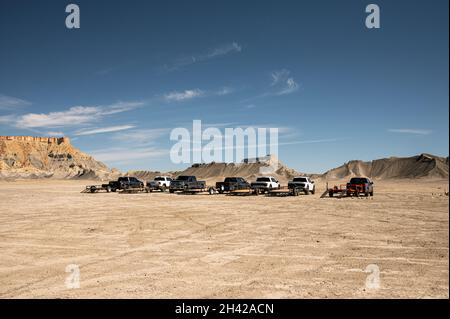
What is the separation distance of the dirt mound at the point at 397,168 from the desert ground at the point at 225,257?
98888mm

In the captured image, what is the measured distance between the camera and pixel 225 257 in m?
10.2

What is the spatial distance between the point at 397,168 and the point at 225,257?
389ft

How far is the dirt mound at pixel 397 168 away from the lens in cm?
10481

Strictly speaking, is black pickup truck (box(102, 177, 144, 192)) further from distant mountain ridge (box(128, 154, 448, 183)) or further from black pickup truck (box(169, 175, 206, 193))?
distant mountain ridge (box(128, 154, 448, 183))

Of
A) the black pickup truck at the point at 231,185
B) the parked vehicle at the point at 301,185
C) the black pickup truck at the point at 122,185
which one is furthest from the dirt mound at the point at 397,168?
the black pickup truck at the point at 122,185

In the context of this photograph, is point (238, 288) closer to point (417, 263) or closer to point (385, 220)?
point (417, 263)

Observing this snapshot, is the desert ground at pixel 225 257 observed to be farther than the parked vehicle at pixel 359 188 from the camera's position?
No

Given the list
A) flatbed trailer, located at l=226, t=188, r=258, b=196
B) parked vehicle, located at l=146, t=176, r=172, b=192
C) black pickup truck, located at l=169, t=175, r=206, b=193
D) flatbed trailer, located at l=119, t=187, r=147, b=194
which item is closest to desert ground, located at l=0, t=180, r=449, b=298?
flatbed trailer, located at l=226, t=188, r=258, b=196

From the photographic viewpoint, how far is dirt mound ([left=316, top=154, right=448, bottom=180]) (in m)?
105

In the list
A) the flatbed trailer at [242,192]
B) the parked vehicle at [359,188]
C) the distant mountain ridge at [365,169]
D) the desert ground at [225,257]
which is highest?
the distant mountain ridge at [365,169]

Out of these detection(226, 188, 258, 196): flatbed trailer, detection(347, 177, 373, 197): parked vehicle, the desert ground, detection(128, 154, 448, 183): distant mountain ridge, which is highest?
detection(128, 154, 448, 183): distant mountain ridge

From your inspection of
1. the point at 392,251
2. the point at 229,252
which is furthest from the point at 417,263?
the point at 229,252

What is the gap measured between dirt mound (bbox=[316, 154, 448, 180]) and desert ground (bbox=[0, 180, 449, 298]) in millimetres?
98888

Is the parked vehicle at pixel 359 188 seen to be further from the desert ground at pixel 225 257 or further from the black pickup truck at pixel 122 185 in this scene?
the black pickup truck at pixel 122 185
